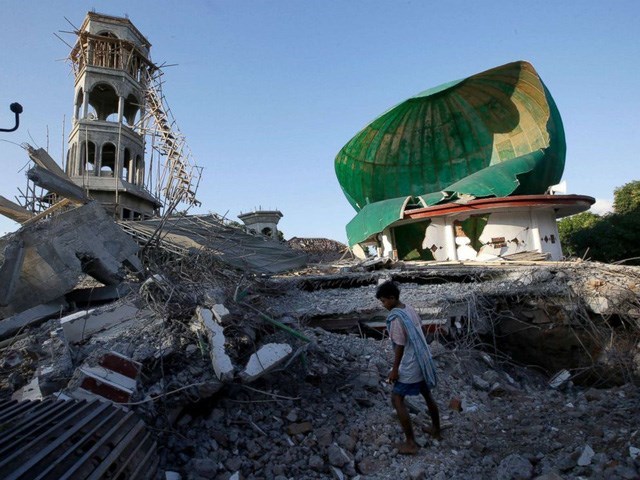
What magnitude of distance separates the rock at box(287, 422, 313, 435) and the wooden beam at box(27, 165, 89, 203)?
18.6ft

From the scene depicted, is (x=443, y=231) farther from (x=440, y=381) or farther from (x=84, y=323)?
(x=84, y=323)

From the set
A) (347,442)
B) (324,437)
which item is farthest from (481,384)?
(324,437)

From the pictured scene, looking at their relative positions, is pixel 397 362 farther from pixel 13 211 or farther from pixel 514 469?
pixel 13 211

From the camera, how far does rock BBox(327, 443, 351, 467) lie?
3176mm

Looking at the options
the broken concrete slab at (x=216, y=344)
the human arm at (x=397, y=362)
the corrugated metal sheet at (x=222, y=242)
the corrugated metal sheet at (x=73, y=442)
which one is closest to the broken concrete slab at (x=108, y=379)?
the corrugated metal sheet at (x=73, y=442)

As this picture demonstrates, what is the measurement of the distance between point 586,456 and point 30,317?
6379mm

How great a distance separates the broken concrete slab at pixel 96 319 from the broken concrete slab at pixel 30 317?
3.88 feet

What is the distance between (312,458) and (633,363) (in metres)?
4.89

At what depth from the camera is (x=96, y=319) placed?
4703 mm

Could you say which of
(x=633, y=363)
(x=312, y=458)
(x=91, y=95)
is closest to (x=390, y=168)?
(x=633, y=363)

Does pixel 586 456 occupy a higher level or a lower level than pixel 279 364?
lower

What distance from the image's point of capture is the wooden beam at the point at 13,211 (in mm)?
7469

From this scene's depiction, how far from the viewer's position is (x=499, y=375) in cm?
541

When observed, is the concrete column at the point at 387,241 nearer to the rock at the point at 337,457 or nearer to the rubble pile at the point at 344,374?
the rubble pile at the point at 344,374
